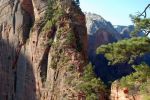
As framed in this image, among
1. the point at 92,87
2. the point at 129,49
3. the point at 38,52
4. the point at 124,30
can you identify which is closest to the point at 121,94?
the point at 92,87

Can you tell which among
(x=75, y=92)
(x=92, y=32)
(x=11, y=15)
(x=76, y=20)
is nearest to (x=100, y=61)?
(x=92, y=32)

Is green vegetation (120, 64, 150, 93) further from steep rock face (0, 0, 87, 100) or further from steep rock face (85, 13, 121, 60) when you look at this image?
steep rock face (85, 13, 121, 60)

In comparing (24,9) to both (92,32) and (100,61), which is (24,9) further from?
(92,32)

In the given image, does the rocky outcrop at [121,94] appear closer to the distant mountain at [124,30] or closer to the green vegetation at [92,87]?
the green vegetation at [92,87]

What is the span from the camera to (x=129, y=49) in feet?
67.2

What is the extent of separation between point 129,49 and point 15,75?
24.5m

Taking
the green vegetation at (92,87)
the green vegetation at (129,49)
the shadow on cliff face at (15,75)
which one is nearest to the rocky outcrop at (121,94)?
the green vegetation at (92,87)

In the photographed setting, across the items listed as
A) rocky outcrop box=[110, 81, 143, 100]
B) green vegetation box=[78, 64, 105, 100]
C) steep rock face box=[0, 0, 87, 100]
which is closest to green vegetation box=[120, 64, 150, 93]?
rocky outcrop box=[110, 81, 143, 100]

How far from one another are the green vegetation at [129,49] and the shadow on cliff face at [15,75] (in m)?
19.5

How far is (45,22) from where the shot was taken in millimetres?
41312

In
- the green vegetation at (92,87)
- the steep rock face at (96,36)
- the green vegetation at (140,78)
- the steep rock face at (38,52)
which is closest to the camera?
the green vegetation at (140,78)

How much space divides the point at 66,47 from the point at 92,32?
51.3 m

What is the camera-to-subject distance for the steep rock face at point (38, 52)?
3634cm

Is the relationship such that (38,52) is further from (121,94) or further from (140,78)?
(140,78)
